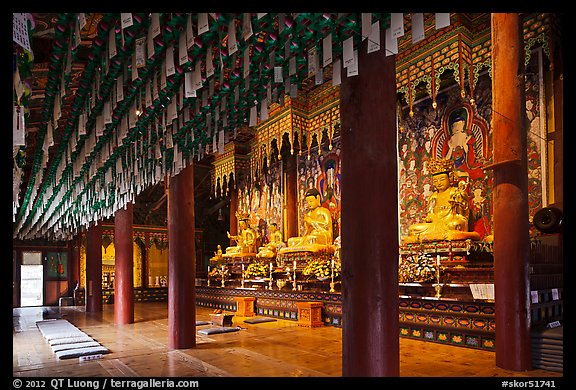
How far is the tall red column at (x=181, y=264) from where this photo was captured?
249 inches

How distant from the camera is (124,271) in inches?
384

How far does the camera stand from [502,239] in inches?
193

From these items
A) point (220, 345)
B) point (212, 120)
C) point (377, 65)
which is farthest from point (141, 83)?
point (220, 345)

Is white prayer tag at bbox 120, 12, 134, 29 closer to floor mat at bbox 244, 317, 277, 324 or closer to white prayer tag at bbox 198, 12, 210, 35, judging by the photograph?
white prayer tag at bbox 198, 12, 210, 35

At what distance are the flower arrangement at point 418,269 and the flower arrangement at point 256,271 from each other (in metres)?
4.68

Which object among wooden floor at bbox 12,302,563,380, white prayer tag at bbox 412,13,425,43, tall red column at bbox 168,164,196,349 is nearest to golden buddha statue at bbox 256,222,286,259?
wooden floor at bbox 12,302,563,380

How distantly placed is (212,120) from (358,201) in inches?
98.5

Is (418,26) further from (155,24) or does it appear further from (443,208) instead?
(443,208)

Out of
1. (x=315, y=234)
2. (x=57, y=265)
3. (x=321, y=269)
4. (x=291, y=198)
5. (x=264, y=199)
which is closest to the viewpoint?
(x=321, y=269)

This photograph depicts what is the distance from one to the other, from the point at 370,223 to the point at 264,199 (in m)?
11.8

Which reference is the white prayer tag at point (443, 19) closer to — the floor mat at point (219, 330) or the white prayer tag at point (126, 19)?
the white prayer tag at point (126, 19)

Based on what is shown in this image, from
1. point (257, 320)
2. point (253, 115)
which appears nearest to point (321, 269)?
point (257, 320)

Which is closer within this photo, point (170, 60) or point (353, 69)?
point (353, 69)

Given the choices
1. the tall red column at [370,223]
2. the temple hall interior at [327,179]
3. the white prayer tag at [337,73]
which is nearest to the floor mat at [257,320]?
the temple hall interior at [327,179]
